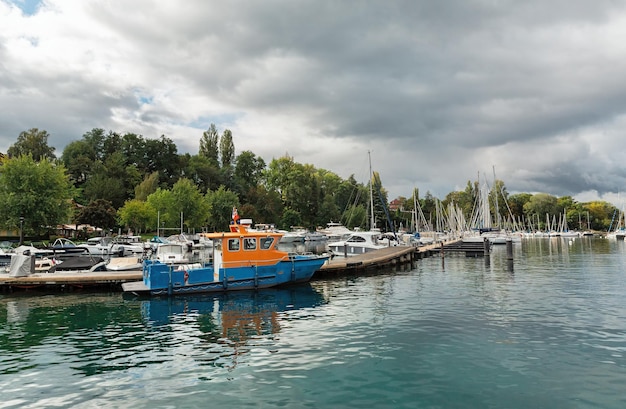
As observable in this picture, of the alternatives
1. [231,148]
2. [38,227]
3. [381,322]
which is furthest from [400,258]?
[231,148]

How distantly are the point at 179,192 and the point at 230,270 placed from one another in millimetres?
53642

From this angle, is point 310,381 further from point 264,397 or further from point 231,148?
point 231,148

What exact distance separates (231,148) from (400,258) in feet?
322

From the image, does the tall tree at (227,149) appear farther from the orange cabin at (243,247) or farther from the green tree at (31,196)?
the orange cabin at (243,247)

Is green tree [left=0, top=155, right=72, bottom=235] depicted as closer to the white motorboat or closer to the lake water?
the lake water

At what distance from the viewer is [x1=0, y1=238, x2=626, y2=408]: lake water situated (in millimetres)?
9648

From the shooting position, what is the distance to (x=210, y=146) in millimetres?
128500

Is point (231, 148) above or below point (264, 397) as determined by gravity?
above

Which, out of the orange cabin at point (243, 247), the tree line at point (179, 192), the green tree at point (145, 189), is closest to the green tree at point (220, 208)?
the tree line at point (179, 192)

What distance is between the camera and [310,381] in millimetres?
10461

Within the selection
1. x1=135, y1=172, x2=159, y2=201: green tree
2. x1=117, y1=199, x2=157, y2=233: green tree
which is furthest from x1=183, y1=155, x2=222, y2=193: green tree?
x1=117, y1=199, x2=157, y2=233: green tree

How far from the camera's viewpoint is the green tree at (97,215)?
6819 cm

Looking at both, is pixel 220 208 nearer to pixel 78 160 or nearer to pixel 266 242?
pixel 78 160

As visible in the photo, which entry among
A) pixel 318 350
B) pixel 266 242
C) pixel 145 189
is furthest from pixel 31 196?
pixel 318 350
